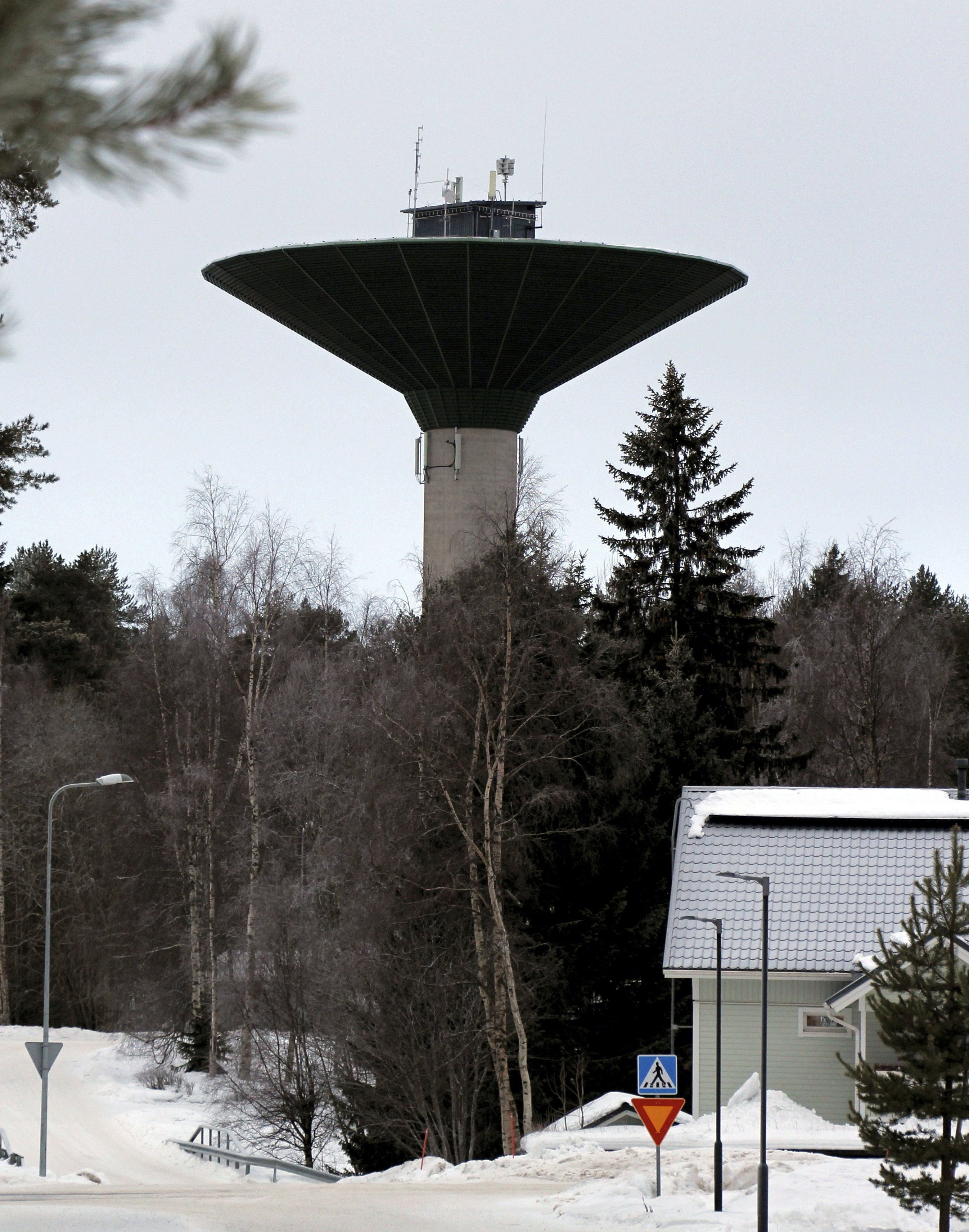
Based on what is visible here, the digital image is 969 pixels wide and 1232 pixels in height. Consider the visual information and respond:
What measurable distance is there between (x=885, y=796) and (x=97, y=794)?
108 ft

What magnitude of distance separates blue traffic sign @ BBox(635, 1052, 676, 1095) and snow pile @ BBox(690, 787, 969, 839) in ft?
39.4

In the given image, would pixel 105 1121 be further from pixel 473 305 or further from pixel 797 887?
pixel 473 305

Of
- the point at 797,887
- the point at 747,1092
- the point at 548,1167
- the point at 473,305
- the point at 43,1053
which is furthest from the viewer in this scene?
the point at 473,305

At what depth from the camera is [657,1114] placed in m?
21.2

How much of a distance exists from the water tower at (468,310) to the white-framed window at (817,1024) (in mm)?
18369

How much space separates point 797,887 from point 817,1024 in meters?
2.83

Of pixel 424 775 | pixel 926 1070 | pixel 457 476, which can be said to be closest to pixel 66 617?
pixel 457 476

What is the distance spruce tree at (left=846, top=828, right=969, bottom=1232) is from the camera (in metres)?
19.0

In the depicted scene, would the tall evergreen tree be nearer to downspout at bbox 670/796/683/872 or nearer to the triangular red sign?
downspout at bbox 670/796/683/872

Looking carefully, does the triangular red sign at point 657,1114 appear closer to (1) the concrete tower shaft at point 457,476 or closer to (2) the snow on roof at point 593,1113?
(2) the snow on roof at point 593,1113

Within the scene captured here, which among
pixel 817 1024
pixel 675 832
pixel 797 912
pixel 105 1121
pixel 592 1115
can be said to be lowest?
pixel 105 1121

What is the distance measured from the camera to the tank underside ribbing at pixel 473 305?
49.3 metres

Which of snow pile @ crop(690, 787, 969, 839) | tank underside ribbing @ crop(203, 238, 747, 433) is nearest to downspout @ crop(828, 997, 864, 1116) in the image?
snow pile @ crop(690, 787, 969, 839)

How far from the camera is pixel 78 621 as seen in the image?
230 feet
